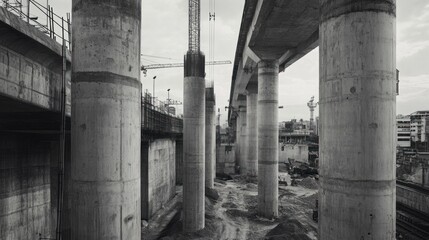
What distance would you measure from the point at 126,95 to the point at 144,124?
41.8 feet

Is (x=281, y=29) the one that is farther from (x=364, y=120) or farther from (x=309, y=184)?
(x=309, y=184)

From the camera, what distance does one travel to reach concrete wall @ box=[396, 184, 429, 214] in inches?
936

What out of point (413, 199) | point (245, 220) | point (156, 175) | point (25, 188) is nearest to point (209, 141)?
point (156, 175)

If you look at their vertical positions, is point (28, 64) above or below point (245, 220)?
above

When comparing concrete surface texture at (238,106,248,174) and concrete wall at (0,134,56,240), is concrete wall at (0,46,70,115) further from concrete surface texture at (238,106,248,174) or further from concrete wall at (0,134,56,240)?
concrete surface texture at (238,106,248,174)

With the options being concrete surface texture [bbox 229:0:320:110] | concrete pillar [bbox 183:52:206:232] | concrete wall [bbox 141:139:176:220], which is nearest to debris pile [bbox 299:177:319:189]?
concrete wall [bbox 141:139:176:220]

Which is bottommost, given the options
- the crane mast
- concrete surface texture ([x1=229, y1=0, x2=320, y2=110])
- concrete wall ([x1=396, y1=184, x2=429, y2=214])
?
concrete wall ([x1=396, y1=184, x2=429, y2=214])

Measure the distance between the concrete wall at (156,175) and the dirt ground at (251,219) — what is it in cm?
266

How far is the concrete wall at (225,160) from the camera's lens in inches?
2200

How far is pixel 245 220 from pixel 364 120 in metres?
19.4

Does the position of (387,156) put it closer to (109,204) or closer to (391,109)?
(391,109)

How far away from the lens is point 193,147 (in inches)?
859

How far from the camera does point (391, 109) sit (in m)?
7.89

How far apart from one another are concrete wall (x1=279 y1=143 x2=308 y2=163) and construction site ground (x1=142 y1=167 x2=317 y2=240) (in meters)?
26.3
